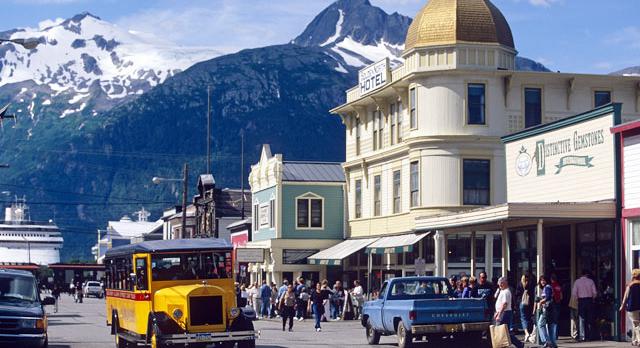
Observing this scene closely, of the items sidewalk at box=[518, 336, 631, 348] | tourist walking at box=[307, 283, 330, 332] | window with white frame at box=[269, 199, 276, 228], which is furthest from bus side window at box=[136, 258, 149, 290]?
window with white frame at box=[269, 199, 276, 228]

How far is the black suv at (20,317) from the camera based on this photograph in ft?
74.5

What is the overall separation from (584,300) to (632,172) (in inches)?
136

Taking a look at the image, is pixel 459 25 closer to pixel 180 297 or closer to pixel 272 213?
pixel 272 213

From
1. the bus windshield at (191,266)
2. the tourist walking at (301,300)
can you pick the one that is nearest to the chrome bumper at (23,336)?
the bus windshield at (191,266)

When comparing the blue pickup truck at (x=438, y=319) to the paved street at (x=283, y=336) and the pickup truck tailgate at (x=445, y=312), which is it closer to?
the pickup truck tailgate at (x=445, y=312)

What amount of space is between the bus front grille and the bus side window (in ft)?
5.33

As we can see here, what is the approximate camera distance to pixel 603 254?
31219mm

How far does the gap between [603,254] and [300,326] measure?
16.4 metres

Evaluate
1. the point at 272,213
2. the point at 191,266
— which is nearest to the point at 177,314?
the point at 191,266

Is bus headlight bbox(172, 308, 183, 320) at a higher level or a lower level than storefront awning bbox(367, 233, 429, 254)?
lower

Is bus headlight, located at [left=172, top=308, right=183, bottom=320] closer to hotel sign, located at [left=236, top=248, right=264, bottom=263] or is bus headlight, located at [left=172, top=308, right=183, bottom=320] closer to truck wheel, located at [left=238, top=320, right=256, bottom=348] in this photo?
truck wheel, located at [left=238, top=320, right=256, bottom=348]

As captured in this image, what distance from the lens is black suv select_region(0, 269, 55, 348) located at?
2272 centimetres

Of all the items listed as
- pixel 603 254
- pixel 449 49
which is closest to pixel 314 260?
pixel 449 49

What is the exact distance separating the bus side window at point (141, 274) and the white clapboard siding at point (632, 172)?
12147mm
